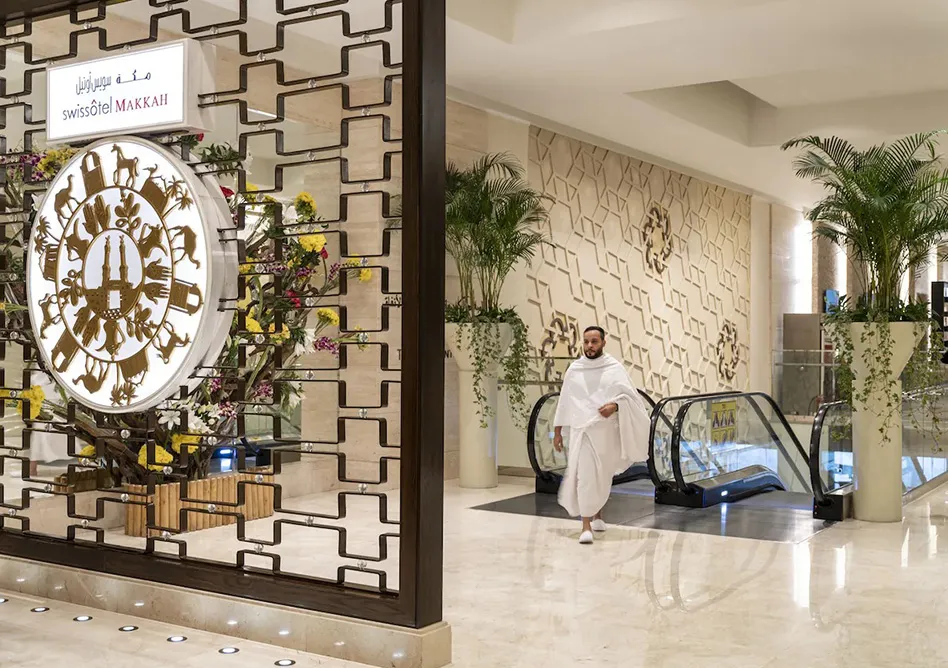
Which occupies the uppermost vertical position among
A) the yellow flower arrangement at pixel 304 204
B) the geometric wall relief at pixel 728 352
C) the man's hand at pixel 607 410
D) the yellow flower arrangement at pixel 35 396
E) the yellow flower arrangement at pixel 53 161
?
the yellow flower arrangement at pixel 53 161

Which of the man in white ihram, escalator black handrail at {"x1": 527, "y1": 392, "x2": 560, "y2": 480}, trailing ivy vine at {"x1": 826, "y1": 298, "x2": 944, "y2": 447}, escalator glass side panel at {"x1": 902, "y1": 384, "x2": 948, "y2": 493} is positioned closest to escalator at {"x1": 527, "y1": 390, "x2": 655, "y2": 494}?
escalator black handrail at {"x1": 527, "y1": 392, "x2": 560, "y2": 480}

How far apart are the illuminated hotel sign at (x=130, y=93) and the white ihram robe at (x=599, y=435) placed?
4.15m

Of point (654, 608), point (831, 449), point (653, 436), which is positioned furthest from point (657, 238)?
point (654, 608)

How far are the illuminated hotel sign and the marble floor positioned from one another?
98.9 inches

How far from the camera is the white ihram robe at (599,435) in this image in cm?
824

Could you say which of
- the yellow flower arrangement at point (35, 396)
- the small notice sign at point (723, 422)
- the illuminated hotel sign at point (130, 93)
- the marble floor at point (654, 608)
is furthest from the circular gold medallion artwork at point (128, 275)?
the small notice sign at point (723, 422)

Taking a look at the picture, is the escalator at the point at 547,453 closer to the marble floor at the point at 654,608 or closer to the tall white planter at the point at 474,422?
the tall white planter at the point at 474,422

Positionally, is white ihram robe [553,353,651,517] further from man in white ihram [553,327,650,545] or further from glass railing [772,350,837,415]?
glass railing [772,350,837,415]

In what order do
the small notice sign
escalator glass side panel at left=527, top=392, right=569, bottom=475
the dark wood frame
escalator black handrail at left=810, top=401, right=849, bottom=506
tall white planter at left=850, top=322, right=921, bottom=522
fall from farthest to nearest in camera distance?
1. escalator glass side panel at left=527, top=392, right=569, bottom=475
2. the small notice sign
3. escalator black handrail at left=810, top=401, right=849, bottom=506
4. tall white planter at left=850, top=322, right=921, bottom=522
5. the dark wood frame

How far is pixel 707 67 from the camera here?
34.3 feet

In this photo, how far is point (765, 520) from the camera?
892 centimetres

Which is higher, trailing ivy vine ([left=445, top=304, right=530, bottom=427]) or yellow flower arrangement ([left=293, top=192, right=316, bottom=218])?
yellow flower arrangement ([left=293, top=192, right=316, bottom=218])

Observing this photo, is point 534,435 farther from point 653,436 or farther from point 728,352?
point 728,352

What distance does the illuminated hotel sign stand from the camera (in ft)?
16.7
